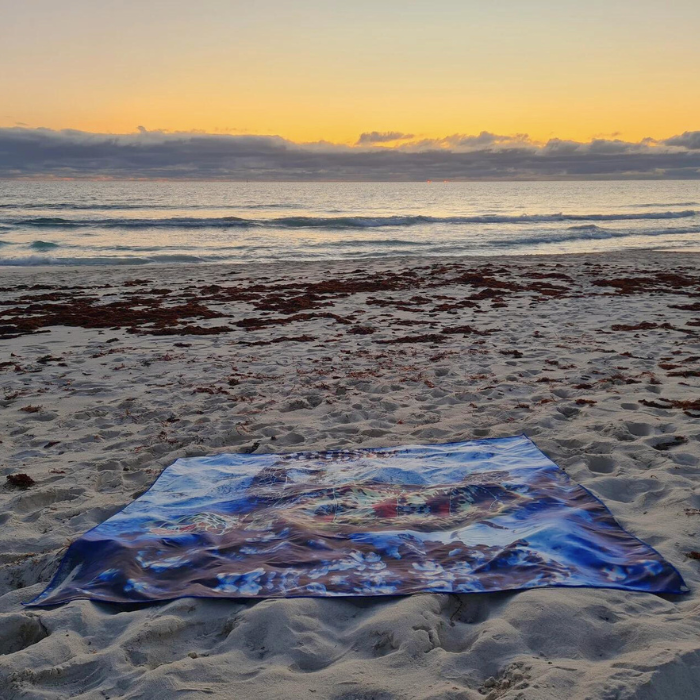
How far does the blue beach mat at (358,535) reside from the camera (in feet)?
10.0

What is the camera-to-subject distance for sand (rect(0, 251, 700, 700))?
8.04ft

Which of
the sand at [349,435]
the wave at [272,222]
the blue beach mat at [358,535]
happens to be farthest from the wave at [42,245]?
the blue beach mat at [358,535]

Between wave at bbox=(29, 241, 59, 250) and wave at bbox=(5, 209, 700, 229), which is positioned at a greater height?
wave at bbox=(5, 209, 700, 229)

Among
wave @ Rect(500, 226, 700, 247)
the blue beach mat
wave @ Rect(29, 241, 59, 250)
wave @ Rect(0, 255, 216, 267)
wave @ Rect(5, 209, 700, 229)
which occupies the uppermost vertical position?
wave @ Rect(5, 209, 700, 229)

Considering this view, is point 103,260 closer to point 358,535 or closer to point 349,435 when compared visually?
point 349,435

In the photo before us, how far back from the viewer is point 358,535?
3531mm

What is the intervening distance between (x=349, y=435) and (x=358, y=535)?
1745 mm

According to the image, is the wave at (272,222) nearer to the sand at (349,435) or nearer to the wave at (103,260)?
the wave at (103,260)

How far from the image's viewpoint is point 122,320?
10.2 metres

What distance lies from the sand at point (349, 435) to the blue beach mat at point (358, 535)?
0.44 ft

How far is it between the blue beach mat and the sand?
0.13 meters

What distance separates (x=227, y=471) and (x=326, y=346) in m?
4.06

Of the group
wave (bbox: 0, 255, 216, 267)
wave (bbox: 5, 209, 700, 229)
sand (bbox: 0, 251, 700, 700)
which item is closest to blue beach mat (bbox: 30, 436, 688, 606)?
sand (bbox: 0, 251, 700, 700)

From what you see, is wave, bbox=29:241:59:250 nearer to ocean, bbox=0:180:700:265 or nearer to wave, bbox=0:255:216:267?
ocean, bbox=0:180:700:265
